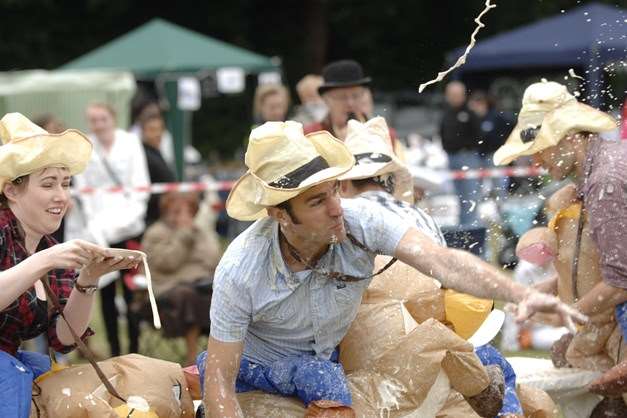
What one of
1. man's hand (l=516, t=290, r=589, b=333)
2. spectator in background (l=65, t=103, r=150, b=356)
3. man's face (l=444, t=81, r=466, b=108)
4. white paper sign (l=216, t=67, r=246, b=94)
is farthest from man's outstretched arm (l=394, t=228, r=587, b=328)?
white paper sign (l=216, t=67, r=246, b=94)

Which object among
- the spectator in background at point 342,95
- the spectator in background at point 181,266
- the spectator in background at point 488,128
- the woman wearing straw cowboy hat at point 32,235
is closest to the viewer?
the woman wearing straw cowboy hat at point 32,235

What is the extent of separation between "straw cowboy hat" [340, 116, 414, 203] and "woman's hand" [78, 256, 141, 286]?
1231mm

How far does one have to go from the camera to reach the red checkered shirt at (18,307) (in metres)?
4.57

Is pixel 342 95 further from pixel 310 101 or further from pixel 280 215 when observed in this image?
pixel 280 215

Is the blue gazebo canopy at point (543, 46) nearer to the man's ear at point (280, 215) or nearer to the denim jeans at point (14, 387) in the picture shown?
the man's ear at point (280, 215)

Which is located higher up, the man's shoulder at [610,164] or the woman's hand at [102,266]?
the man's shoulder at [610,164]

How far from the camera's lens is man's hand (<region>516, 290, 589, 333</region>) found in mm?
3678

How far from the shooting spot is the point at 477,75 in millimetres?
23562

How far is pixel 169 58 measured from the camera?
1747 cm

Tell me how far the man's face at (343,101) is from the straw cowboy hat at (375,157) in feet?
4.40

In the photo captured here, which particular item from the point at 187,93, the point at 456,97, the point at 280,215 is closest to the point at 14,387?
the point at 280,215

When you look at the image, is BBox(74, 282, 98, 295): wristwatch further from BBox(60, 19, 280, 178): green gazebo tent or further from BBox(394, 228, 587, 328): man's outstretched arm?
BBox(60, 19, 280, 178): green gazebo tent

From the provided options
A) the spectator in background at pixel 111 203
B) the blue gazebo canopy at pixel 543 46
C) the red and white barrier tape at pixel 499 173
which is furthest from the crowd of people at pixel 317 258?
the blue gazebo canopy at pixel 543 46

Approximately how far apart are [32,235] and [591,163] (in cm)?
230
